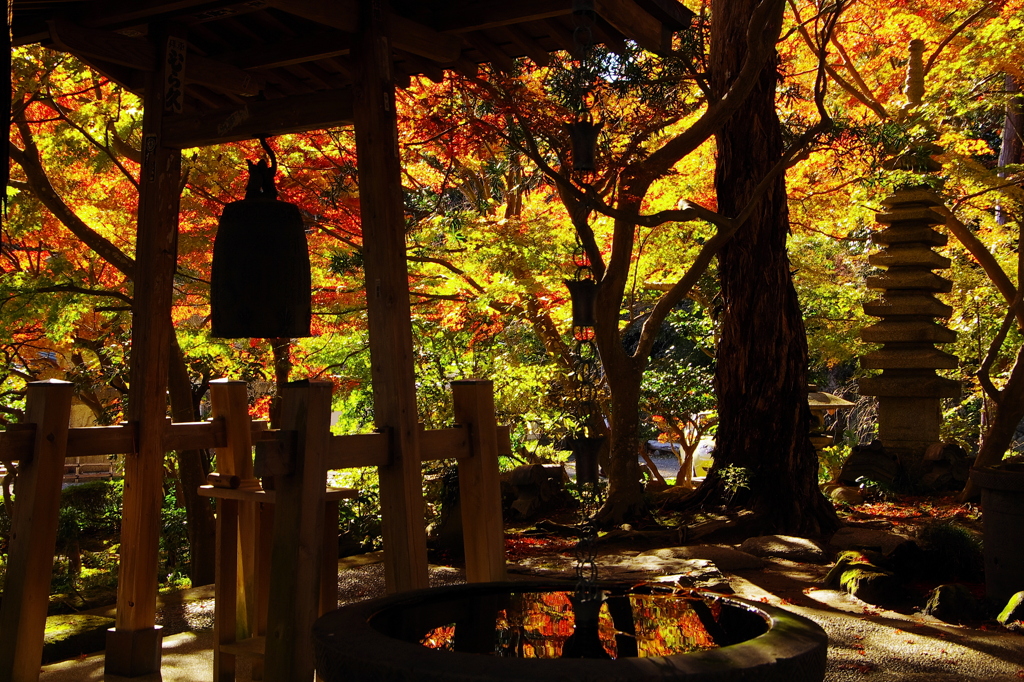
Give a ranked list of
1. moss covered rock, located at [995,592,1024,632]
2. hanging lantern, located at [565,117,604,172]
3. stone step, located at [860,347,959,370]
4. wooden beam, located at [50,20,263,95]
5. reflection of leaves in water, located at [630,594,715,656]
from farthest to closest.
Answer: stone step, located at [860,347,959,370]
moss covered rock, located at [995,592,1024,632]
wooden beam, located at [50,20,263,95]
hanging lantern, located at [565,117,604,172]
reflection of leaves in water, located at [630,594,715,656]

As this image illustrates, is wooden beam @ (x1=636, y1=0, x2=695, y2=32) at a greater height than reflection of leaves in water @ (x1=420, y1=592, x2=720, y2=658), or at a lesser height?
greater

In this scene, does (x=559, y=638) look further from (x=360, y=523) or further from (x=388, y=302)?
(x=360, y=523)

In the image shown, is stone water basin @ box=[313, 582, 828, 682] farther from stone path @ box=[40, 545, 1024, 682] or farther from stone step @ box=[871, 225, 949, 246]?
stone step @ box=[871, 225, 949, 246]

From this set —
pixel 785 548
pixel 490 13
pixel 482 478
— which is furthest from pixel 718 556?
pixel 490 13

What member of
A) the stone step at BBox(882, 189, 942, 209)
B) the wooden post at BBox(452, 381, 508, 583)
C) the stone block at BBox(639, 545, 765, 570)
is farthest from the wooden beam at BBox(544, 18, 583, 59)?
the stone step at BBox(882, 189, 942, 209)

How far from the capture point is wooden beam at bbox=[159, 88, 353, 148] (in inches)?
147

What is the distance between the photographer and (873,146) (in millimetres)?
8133

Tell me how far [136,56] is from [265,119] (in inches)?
29.2

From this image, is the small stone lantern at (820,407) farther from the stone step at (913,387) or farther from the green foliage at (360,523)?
the green foliage at (360,523)

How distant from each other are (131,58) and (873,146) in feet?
21.3

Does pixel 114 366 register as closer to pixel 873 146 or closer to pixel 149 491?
pixel 149 491

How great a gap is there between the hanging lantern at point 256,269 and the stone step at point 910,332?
7987mm

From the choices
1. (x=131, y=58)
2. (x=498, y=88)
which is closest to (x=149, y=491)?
(x=131, y=58)

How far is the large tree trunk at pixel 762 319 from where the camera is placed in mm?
7891
